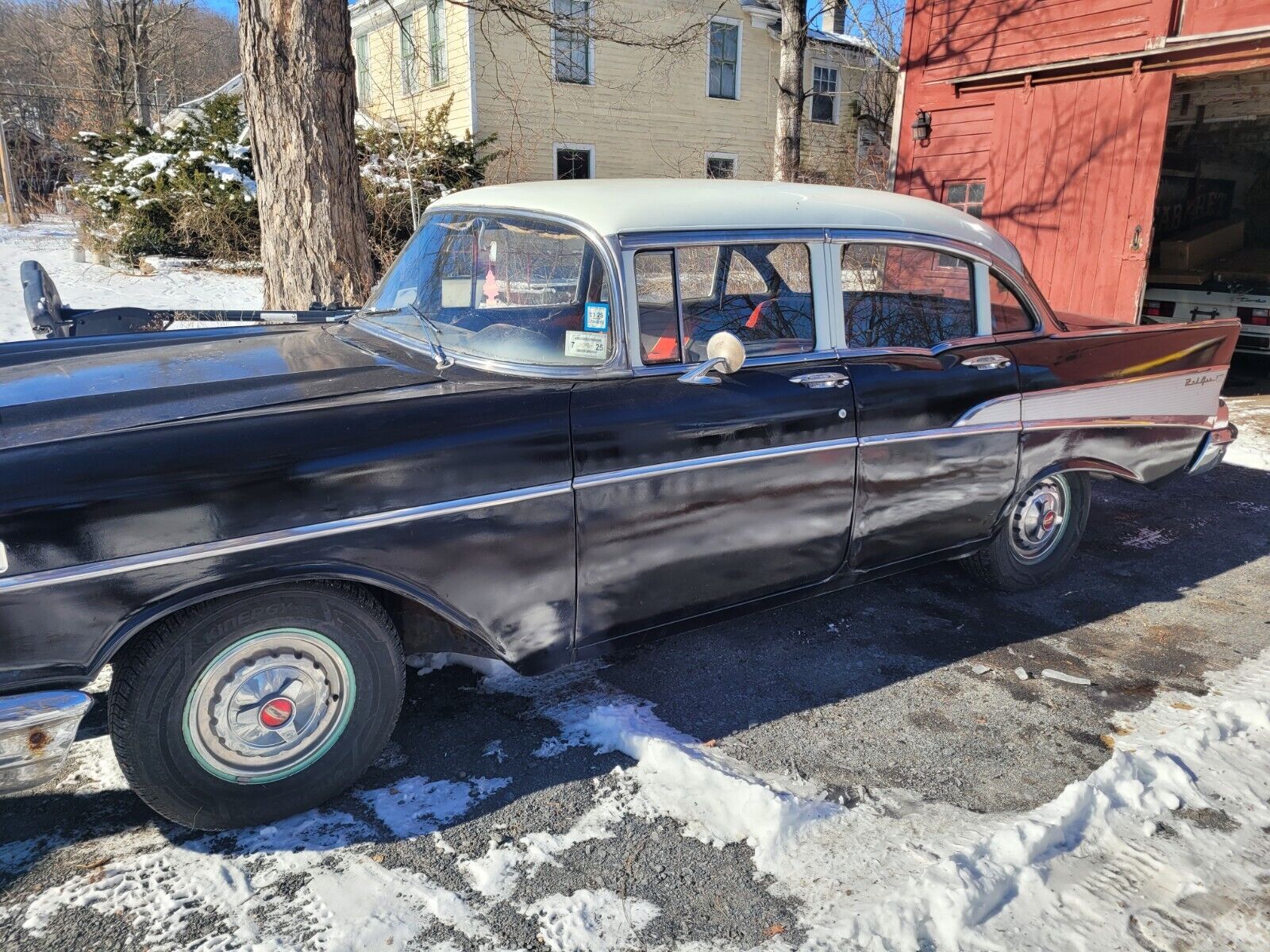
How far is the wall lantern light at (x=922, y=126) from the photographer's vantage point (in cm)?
1110

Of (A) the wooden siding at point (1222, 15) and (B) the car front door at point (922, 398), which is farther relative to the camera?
(A) the wooden siding at point (1222, 15)

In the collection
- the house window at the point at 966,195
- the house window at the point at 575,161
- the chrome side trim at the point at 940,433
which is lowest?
the chrome side trim at the point at 940,433

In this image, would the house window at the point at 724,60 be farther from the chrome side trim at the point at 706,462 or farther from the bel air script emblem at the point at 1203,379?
the chrome side trim at the point at 706,462

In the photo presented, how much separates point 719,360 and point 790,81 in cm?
960

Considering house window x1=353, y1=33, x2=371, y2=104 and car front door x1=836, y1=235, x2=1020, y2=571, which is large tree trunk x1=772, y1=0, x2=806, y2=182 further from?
house window x1=353, y1=33, x2=371, y2=104

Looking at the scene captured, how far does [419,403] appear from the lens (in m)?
2.70

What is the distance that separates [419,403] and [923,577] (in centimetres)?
300

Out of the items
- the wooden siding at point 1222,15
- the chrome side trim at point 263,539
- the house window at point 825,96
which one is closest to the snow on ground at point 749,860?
the chrome side trim at point 263,539

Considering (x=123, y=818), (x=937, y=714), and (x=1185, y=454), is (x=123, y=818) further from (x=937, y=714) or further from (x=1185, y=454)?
(x=1185, y=454)

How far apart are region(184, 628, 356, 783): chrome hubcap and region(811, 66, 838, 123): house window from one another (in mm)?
23569

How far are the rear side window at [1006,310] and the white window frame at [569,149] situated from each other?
1661 centimetres

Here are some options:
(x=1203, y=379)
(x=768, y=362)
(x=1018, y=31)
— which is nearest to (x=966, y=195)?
(x=1018, y=31)

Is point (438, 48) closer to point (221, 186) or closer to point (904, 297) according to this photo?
point (221, 186)

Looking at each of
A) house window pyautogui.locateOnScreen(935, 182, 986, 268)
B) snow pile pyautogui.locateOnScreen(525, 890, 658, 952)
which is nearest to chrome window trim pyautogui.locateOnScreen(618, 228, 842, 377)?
snow pile pyautogui.locateOnScreen(525, 890, 658, 952)
